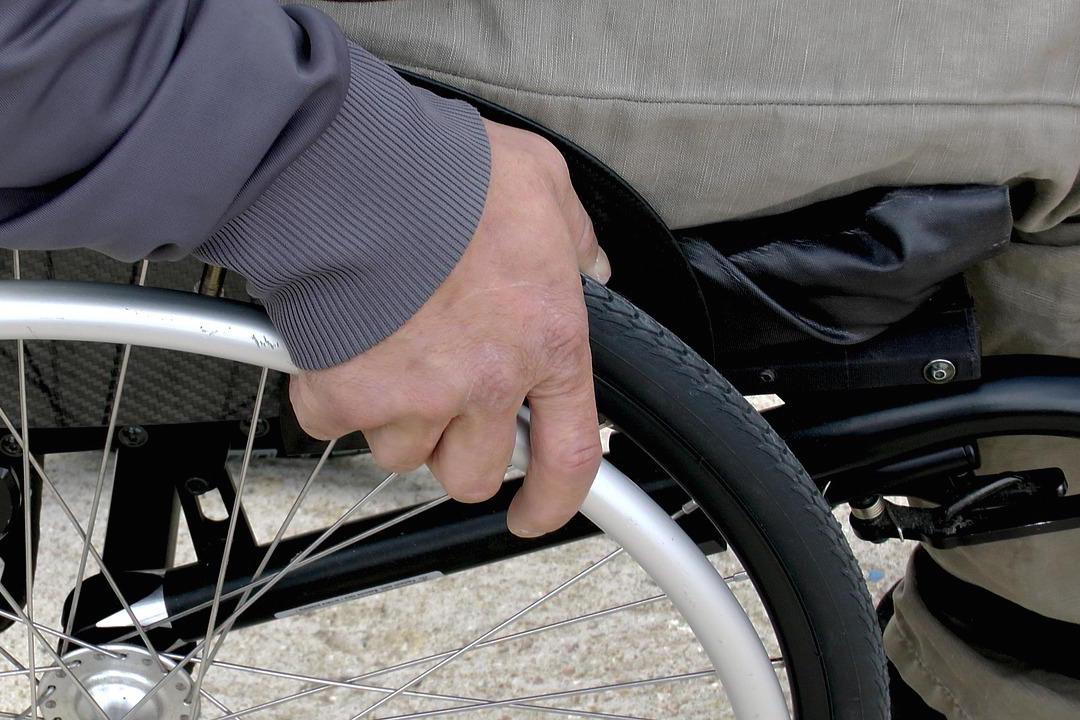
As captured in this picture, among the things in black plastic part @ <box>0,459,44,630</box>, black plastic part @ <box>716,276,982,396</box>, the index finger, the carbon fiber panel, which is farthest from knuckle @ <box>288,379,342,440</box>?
black plastic part @ <box>0,459,44,630</box>

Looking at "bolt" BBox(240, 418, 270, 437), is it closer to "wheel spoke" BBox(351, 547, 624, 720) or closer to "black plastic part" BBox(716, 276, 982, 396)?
"wheel spoke" BBox(351, 547, 624, 720)

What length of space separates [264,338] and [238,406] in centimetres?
26

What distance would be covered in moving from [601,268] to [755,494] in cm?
19

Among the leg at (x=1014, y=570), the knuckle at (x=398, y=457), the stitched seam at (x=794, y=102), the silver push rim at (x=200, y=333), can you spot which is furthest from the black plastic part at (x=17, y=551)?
the leg at (x=1014, y=570)

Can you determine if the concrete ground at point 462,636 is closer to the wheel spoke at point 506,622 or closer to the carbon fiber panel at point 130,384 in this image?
the wheel spoke at point 506,622

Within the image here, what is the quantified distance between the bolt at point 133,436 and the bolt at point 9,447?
0.12m

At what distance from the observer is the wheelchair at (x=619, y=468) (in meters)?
0.69

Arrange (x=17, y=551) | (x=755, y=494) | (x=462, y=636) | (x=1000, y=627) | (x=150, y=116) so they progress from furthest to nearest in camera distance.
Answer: (x=462, y=636), (x=1000, y=627), (x=17, y=551), (x=755, y=494), (x=150, y=116)

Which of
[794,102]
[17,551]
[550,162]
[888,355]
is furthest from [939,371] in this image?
[17,551]

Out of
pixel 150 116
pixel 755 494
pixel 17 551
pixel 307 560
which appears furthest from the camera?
pixel 17 551

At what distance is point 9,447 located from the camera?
3.59ft

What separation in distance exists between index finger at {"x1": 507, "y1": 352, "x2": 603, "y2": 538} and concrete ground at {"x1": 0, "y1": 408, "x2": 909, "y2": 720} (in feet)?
2.52

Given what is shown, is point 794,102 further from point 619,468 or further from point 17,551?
point 17,551

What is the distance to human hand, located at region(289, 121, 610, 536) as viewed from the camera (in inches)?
23.4
